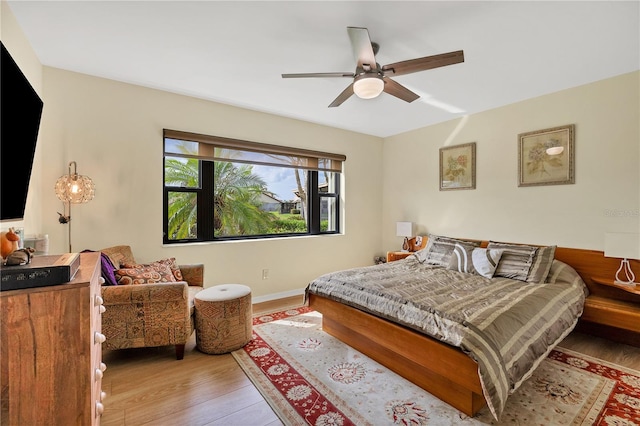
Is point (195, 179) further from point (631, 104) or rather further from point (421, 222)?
point (631, 104)

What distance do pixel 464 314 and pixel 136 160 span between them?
335cm

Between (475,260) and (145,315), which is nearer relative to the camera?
(145,315)

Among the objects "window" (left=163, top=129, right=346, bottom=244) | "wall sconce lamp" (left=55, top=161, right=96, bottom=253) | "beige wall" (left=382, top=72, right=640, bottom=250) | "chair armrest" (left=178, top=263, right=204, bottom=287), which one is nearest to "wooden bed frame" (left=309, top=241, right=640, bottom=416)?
"beige wall" (left=382, top=72, right=640, bottom=250)

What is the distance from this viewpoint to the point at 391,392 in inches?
78.7

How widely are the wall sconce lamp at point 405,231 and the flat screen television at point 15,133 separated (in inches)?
165

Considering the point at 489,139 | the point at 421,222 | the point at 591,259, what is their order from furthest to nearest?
the point at 421,222
the point at 489,139
the point at 591,259

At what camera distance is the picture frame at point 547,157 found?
314cm

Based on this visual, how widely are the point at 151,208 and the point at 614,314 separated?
4.53 m

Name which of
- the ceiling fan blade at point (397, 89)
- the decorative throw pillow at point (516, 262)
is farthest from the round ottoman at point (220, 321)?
the decorative throw pillow at point (516, 262)

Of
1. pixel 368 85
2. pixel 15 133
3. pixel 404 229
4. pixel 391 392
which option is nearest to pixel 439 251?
pixel 404 229

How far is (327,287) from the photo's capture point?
282cm

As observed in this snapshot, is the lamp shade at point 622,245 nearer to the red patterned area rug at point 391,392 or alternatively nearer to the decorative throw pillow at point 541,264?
the decorative throw pillow at point 541,264

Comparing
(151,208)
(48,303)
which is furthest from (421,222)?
(48,303)

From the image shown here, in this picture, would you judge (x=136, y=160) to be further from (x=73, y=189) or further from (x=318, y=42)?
(x=318, y=42)
